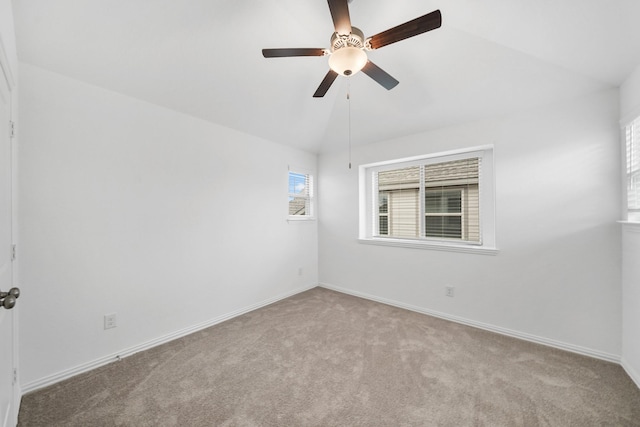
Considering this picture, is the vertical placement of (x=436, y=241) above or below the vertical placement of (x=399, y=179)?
below

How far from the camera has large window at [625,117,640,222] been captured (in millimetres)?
1896

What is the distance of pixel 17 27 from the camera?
164 cm

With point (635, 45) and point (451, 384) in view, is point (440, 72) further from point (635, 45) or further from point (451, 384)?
point (451, 384)

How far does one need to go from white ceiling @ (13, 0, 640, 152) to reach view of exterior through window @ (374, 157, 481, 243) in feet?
2.14

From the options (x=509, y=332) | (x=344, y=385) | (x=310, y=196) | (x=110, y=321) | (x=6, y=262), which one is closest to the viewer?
(x=6, y=262)

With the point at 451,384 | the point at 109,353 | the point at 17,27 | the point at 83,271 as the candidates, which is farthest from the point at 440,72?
the point at 109,353

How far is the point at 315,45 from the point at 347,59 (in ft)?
3.16

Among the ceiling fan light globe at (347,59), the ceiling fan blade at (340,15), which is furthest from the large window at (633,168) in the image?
the ceiling fan blade at (340,15)

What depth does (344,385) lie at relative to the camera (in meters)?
1.85

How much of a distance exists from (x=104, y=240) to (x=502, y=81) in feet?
12.6

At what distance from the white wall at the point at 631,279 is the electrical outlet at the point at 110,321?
412 centimetres

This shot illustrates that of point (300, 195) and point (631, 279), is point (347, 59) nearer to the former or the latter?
point (300, 195)

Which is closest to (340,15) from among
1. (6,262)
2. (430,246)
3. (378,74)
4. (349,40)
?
(349,40)

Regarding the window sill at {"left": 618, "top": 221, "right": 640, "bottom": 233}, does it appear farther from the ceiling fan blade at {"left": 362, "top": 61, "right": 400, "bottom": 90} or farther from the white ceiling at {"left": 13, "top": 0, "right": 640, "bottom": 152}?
the ceiling fan blade at {"left": 362, "top": 61, "right": 400, "bottom": 90}
